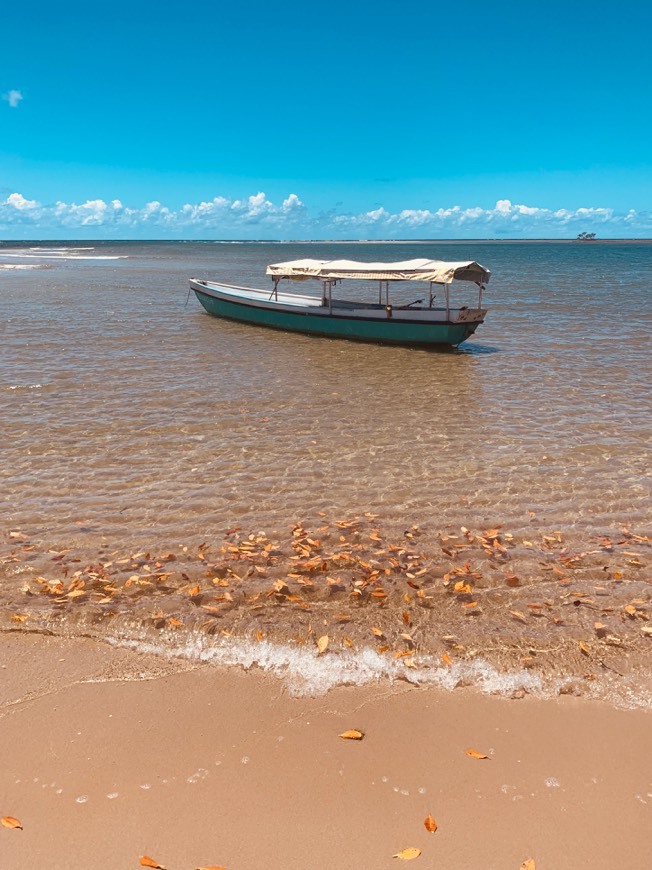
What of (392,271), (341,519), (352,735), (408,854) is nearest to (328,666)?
(352,735)

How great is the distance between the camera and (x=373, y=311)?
21.4 meters

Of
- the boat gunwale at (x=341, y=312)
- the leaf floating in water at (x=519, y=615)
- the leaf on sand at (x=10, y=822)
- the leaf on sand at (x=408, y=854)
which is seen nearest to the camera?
the leaf on sand at (x=408, y=854)

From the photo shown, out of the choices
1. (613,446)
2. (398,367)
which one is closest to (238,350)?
(398,367)

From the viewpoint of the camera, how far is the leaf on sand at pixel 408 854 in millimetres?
3404

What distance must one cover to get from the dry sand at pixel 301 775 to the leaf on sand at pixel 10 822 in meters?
0.04

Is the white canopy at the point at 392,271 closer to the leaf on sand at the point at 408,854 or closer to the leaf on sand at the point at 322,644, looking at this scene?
the leaf on sand at the point at 322,644

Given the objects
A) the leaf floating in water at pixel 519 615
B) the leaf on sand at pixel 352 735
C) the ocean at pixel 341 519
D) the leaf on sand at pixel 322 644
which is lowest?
the leaf on sand at pixel 352 735

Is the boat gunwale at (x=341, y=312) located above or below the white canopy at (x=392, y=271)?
below

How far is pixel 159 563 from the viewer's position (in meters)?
→ 6.88

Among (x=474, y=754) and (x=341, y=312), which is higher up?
(x=341, y=312)

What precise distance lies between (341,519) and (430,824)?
4.59m

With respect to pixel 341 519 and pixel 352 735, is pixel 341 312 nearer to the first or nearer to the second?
pixel 341 519

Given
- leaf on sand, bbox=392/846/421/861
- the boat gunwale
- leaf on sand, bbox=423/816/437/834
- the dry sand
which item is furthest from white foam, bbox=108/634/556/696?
the boat gunwale

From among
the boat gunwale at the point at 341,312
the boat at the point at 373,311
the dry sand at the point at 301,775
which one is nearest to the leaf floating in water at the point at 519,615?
the dry sand at the point at 301,775
